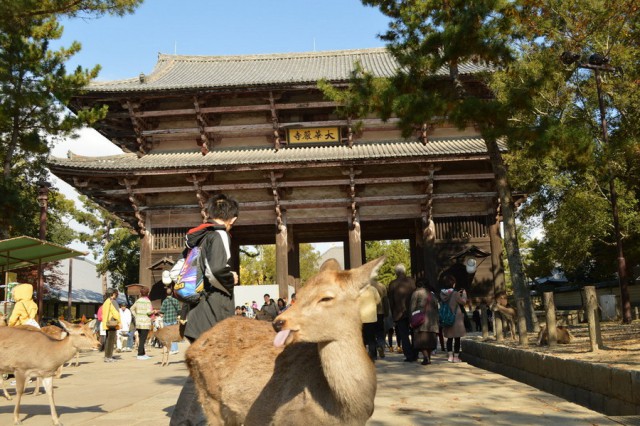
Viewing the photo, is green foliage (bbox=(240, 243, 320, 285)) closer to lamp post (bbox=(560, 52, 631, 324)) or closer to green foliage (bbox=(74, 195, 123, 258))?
green foliage (bbox=(74, 195, 123, 258))

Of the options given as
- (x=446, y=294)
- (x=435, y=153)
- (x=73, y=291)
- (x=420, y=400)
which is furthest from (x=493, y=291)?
(x=73, y=291)

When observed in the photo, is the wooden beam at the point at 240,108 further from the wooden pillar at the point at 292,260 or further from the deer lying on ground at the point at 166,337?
the deer lying on ground at the point at 166,337

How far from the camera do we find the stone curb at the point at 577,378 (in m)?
5.11

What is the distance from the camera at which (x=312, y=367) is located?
8.91 feet

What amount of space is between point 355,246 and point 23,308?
458 inches

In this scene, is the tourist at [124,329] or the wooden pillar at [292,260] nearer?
the tourist at [124,329]

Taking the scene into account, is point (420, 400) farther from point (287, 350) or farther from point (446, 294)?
point (446, 294)

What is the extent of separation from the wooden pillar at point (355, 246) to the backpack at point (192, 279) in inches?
578

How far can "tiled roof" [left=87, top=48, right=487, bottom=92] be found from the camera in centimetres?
2177

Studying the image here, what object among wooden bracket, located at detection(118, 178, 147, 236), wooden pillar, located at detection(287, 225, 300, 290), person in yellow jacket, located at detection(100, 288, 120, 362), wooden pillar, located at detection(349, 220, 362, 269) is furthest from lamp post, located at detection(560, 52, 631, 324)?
wooden bracket, located at detection(118, 178, 147, 236)

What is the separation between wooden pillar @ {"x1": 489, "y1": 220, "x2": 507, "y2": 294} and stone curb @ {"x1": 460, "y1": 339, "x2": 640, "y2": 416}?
9499 millimetres

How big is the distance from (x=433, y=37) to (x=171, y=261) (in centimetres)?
1253

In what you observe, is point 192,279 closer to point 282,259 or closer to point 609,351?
point 609,351

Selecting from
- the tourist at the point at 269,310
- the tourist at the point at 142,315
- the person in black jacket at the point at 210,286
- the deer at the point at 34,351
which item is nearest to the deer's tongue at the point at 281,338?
the person in black jacket at the point at 210,286
